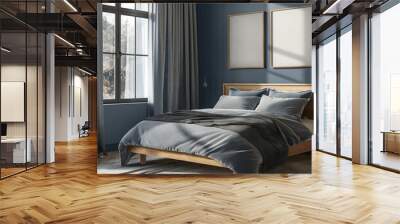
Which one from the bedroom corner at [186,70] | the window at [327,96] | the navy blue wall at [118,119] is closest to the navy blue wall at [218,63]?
the bedroom corner at [186,70]

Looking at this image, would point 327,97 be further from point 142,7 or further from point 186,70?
point 142,7

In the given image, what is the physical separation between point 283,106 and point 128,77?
1767 mm

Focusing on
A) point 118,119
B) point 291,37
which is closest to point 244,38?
point 291,37

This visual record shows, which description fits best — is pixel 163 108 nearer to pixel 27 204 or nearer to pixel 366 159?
pixel 27 204

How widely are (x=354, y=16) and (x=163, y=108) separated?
3.06m

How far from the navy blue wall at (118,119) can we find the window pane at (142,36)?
2.05ft

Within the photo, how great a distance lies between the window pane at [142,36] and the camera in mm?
4469

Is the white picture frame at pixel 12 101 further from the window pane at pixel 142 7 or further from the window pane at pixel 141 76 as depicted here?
the window pane at pixel 142 7

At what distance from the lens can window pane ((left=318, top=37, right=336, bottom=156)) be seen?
6.88 metres

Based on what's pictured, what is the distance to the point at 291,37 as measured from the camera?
14.7 feet

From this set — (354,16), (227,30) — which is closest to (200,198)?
(227,30)

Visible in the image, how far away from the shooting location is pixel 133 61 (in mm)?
4465

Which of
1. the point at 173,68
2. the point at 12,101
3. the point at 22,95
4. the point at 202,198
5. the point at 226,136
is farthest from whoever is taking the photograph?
the point at 22,95

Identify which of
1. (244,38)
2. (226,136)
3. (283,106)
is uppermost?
(244,38)
